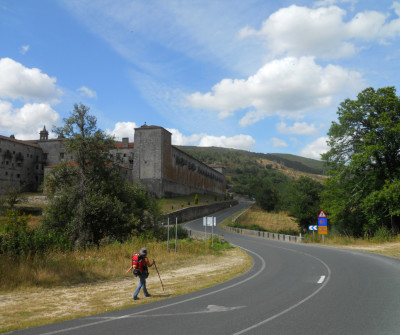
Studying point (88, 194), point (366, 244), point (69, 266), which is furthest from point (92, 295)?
point (366, 244)

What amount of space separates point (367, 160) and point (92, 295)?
83.5 feet

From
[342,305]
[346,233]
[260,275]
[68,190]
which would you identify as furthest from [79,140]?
[346,233]

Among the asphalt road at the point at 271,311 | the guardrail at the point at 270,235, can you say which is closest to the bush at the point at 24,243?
the asphalt road at the point at 271,311

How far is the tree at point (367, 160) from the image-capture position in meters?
29.4

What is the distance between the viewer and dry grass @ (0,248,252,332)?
8.49 meters

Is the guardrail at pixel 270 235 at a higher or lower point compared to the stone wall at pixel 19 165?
lower

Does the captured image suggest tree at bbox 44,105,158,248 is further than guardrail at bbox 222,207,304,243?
No

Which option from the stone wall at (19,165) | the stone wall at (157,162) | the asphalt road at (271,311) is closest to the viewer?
the asphalt road at (271,311)

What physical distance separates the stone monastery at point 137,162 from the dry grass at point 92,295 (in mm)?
55172

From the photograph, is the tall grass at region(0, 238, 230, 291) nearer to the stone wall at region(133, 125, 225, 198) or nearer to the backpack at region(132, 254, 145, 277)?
the backpack at region(132, 254, 145, 277)

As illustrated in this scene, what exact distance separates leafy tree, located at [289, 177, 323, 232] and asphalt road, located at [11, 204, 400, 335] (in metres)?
47.2

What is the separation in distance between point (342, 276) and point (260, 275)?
10.3 feet

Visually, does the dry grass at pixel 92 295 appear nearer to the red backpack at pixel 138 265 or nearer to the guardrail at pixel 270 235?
the red backpack at pixel 138 265

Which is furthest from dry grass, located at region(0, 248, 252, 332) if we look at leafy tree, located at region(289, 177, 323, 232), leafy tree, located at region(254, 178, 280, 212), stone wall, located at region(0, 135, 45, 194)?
leafy tree, located at region(254, 178, 280, 212)
